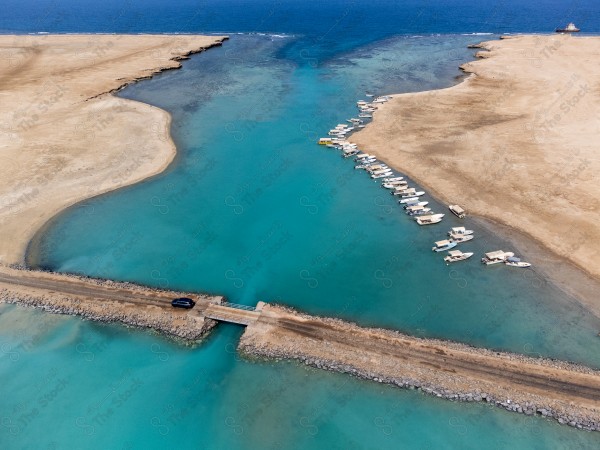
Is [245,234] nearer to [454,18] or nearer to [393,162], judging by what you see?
[393,162]

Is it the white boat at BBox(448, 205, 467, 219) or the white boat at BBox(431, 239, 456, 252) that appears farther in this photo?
the white boat at BBox(448, 205, 467, 219)

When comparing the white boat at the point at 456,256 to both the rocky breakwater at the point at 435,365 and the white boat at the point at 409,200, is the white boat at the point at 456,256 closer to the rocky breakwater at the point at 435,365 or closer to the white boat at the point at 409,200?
the white boat at the point at 409,200

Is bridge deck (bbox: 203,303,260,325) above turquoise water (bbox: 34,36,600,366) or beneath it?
above

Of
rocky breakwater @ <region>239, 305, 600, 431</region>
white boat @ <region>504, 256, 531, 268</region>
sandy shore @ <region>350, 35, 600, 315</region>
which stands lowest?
rocky breakwater @ <region>239, 305, 600, 431</region>

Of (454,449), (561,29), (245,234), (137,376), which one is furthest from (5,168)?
(561,29)

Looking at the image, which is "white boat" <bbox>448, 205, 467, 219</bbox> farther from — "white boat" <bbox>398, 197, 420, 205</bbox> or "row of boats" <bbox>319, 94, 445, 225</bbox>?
"white boat" <bbox>398, 197, 420, 205</bbox>

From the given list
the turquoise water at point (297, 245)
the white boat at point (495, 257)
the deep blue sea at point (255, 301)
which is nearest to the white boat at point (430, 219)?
the turquoise water at point (297, 245)

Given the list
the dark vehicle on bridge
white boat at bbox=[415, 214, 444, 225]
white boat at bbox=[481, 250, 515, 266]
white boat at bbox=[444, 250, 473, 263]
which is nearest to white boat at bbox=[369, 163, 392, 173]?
white boat at bbox=[415, 214, 444, 225]

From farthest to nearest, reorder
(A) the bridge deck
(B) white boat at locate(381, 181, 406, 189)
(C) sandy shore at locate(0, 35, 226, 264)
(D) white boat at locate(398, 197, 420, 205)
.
Result: 1. (B) white boat at locate(381, 181, 406, 189)
2. (C) sandy shore at locate(0, 35, 226, 264)
3. (D) white boat at locate(398, 197, 420, 205)
4. (A) the bridge deck

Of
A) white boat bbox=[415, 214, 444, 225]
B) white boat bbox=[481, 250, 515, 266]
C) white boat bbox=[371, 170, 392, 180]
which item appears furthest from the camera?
white boat bbox=[371, 170, 392, 180]
